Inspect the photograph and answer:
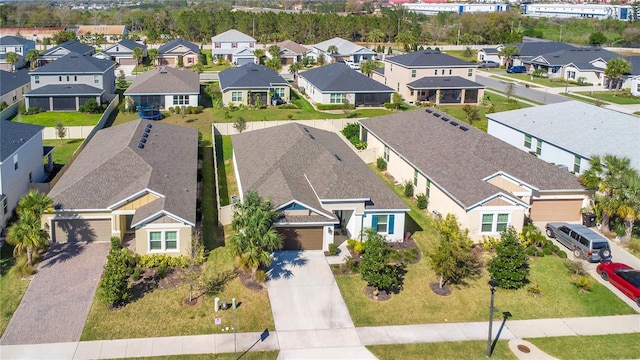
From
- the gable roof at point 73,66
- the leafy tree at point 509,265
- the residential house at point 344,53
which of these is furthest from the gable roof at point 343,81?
the leafy tree at point 509,265

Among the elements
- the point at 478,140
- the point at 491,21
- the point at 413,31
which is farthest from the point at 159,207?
the point at 491,21

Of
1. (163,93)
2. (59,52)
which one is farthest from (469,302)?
(59,52)

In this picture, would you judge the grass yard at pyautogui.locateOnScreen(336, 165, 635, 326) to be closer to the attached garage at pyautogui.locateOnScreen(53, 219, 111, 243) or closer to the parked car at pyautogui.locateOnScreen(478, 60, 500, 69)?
the attached garage at pyautogui.locateOnScreen(53, 219, 111, 243)

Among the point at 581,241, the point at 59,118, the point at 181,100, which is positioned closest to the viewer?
the point at 581,241

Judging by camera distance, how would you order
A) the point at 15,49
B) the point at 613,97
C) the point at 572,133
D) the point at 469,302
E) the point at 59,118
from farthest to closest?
the point at 15,49, the point at 613,97, the point at 59,118, the point at 572,133, the point at 469,302

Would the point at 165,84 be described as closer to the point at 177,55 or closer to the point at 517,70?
the point at 177,55

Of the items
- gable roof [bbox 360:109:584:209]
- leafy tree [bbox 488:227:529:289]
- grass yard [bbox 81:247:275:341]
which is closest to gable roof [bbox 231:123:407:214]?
gable roof [bbox 360:109:584:209]

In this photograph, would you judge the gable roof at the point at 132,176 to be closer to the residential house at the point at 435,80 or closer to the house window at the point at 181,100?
the house window at the point at 181,100
